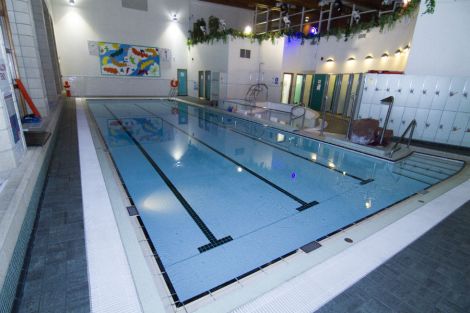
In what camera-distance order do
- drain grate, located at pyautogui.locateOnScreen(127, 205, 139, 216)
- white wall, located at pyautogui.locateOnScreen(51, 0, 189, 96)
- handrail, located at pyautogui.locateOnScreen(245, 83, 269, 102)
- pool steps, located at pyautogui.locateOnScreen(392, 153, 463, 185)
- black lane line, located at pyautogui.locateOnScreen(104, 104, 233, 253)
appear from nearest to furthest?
1. black lane line, located at pyautogui.locateOnScreen(104, 104, 233, 253)
2. drain grate, located at pyautogui.locateOnScreen(127, 205, 139, 216)
3. pool steps, located at pyautogui.locateOnScreen(392, 153, 463, 185)
4. white wall, located at pyautogui.locateOnScreen(51, 0, 189, 96)
5. handrail, located at pyautogui.locateOnScreen(245, 83, 269, 102)

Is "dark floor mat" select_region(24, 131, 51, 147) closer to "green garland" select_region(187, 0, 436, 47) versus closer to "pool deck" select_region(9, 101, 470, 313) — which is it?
"pool deck" select_region(9, 101, 470, 313)

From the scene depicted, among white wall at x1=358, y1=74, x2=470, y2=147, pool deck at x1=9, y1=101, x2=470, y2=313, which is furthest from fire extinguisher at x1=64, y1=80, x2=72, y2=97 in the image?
white wall at x1=358, y1=74, x2=470, y2=147

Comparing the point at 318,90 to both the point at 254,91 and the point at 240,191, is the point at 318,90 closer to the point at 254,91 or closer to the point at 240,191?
the point at 254,91

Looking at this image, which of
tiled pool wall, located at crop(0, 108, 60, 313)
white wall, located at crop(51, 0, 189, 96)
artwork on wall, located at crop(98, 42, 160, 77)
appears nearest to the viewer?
tiled pool wall, located at crop(0, 108, 60, 313)

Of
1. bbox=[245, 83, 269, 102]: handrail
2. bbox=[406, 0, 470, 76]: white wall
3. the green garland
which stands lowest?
bbox=[245, 83, 269, 102]: handrail

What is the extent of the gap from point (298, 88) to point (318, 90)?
1.81 m

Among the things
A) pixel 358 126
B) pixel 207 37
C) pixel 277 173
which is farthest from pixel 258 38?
pixel 277 173

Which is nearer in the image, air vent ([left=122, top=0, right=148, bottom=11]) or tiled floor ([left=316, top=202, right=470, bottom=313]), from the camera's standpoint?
tiled floor ([left=316, top=202, right=470, bottom=313])

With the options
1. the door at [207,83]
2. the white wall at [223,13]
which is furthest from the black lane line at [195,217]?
the white wall at [223,13]

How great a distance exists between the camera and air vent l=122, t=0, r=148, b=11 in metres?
12.0

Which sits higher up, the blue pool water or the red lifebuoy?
the red lifebuoy

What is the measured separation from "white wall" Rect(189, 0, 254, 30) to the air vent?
245 centimetres

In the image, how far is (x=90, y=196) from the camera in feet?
7.51

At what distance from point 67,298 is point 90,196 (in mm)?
1237
